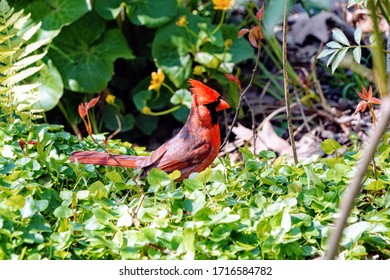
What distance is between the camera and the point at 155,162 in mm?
2229

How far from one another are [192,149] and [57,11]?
5.65ft

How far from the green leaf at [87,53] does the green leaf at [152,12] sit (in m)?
0.15

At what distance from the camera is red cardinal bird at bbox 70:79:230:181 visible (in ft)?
7.23

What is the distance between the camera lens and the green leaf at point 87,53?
12.2ft

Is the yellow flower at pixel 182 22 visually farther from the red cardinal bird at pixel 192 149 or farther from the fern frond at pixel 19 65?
the red cardinal bird at pixel 192 149

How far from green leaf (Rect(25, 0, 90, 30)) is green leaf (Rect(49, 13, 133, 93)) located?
0.53 ft

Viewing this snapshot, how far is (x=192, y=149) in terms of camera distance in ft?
7.25

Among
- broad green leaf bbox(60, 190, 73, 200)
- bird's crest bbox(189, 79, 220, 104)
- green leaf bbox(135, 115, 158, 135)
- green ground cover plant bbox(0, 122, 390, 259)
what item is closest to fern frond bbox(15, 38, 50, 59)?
green ground cover plant bbox(0, 122, 390, 259)

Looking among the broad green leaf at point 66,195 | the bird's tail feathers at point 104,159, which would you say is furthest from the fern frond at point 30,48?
the broad green leaf at point 66,195

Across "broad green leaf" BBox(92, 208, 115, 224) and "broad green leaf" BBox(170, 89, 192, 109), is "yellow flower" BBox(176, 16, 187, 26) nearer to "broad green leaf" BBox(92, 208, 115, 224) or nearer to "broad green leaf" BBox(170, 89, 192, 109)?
"broad green leaf" BBox(170, 89, 192, 109)

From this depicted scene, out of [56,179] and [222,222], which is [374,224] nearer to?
[222,222]

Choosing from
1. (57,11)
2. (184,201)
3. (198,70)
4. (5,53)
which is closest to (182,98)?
(198,70)
